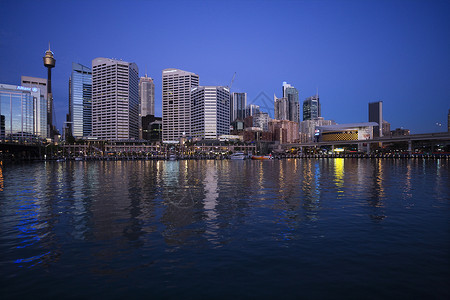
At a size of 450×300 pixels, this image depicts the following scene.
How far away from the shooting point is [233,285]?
1050 cm

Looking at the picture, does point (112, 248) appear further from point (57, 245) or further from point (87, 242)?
point (57, 245)

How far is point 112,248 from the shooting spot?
14.5 metres

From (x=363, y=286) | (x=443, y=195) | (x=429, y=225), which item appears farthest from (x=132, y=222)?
(x=443, y=195)

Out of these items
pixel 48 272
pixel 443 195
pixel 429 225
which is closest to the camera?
pixel 48 272

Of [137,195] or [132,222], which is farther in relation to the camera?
[137,195]

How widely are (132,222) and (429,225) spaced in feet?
64.2

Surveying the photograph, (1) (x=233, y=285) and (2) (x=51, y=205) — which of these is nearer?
(1) (x=233, y=285)

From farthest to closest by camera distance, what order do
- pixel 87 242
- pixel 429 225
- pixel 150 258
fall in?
pixel 429 225 < pixel 87 242 < pixel 150 258

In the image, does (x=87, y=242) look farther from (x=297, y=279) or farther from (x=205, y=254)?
(x=297, y=279)

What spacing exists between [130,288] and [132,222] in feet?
31.9

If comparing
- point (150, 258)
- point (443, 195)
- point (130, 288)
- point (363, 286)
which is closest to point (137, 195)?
point (150, 258)

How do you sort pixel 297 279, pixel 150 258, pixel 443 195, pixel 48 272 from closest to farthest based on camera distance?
pixel 297 279, pixel 48 272, pixel 150 258, pixel 443 195

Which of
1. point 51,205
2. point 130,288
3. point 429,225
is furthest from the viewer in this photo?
point 51,205

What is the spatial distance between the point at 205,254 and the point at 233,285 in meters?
3.32
